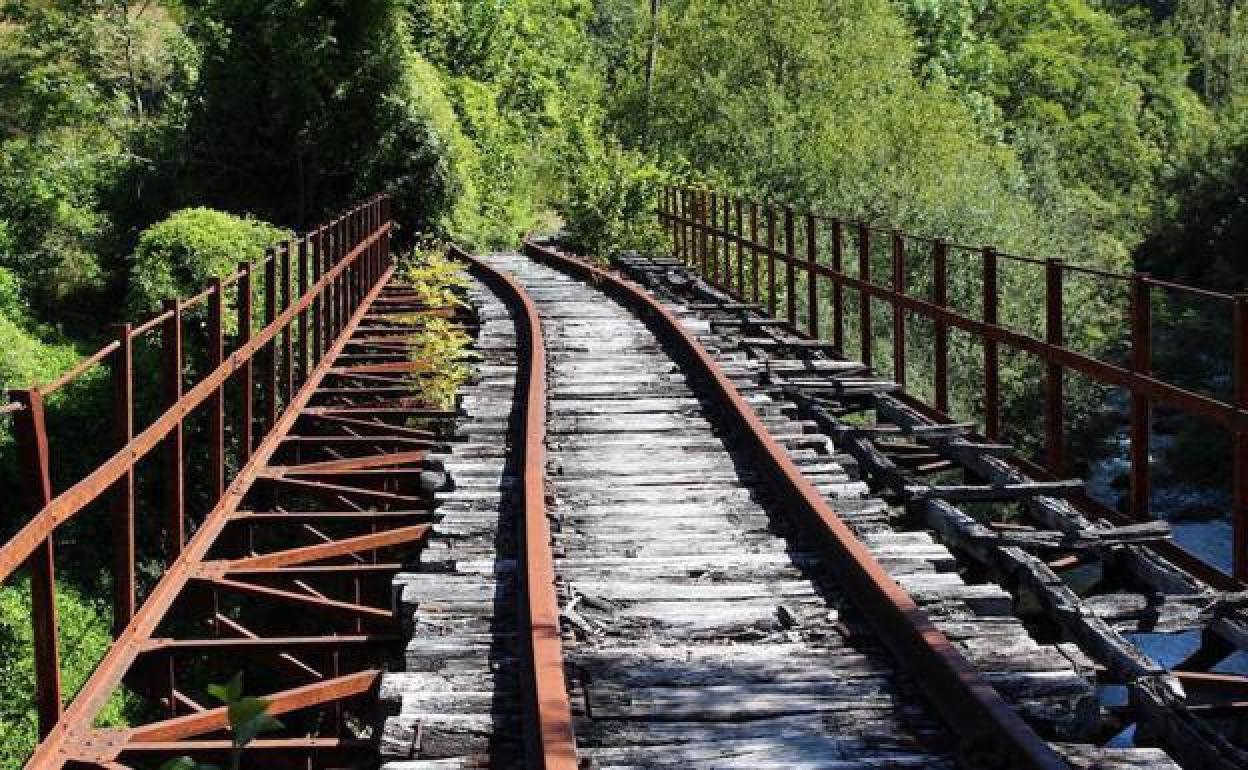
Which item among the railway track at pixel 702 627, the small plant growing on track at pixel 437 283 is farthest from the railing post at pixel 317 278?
the small plant growing on track at pixel 437 283

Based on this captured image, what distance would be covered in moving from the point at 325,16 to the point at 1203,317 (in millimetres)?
18251

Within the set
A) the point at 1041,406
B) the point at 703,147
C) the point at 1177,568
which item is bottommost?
the point at 1041,406

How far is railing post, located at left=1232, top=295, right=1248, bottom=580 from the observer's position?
7594 mm

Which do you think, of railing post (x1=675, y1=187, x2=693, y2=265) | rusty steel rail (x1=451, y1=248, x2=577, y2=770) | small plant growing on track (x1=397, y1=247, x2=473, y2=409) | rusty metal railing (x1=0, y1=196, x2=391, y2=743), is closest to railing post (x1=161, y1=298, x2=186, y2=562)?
rusty metal railing (x1=0, y1=196, x2=391, y2=743)

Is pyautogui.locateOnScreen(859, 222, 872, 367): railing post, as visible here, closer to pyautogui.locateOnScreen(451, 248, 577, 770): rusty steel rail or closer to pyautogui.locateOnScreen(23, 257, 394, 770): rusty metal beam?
pyautogui.locateOnScreen(451, 248, 577, 770): rusty steel rail

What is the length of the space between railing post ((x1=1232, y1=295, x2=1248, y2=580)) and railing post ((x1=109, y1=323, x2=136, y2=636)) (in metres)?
4.80

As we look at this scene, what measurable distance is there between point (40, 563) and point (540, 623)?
1.71 metres

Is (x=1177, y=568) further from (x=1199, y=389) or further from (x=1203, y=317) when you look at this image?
(x=1203, y=317)

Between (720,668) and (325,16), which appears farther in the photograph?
(325,16)

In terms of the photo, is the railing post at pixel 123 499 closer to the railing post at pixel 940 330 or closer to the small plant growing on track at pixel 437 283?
the railing post at pixel 940 330

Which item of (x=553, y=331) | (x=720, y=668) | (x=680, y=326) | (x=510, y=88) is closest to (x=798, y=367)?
(x=680, y=326)

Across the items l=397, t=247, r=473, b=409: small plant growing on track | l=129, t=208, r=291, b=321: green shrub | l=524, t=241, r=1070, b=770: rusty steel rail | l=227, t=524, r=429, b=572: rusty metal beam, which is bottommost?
l=227, t=524, r=429, b=572: rusty metal beam

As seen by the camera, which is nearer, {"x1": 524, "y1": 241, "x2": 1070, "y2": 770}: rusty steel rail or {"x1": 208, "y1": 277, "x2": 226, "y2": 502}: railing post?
{"x1": 524, "y1": 241, "x2": 1070, "y2": 770}: rusty steel rail

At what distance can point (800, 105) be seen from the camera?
4588 cm
